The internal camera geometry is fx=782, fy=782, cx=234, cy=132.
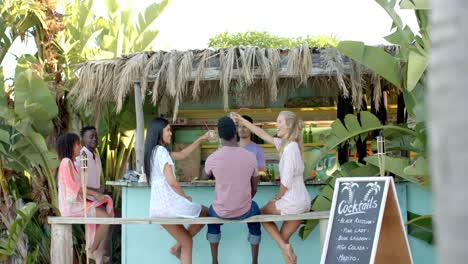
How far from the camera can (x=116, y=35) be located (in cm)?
1268

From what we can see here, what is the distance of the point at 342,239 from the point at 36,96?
16.2 ft

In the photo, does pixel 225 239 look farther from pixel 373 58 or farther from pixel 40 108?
pixel 40 108

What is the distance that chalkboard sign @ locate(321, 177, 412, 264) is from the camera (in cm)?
604

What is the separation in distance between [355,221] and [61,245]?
115 inches

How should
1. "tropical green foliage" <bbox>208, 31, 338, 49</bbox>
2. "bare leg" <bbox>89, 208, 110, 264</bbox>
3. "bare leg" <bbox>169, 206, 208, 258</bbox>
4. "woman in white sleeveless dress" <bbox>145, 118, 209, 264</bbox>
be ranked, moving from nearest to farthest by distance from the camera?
1. "woman in white sleeveless dress" <bbox>145, 118, 209, 264</bbox>
2. "bare leg" <bbox>169, 206, 208, 258</bbox>
3. "bare leg" <bbox>89, 208, 110, 264</bbox>
4. "tropical green foliage" <bbox>208, 31, 338, 49</bbox>

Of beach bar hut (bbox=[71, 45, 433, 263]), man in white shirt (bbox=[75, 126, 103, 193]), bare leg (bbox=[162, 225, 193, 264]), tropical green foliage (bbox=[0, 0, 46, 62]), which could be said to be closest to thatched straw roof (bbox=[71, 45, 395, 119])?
beach bar hut (bbox=[71, 45, 433, 263])

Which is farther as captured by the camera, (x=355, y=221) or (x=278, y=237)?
(x=278, y=237)

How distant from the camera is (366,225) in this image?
610cm

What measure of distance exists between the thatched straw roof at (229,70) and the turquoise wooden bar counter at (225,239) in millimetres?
949

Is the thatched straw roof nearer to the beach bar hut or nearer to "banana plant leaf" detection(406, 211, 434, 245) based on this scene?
the beach bar hut

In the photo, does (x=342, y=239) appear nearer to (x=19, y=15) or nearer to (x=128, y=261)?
(x=128, y=261)

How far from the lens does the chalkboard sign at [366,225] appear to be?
6043 mm

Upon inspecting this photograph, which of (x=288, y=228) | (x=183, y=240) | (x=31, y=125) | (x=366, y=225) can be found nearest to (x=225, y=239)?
(x=183, y=240)

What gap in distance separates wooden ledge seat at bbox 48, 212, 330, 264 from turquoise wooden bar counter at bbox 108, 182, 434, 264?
0.91 metres
